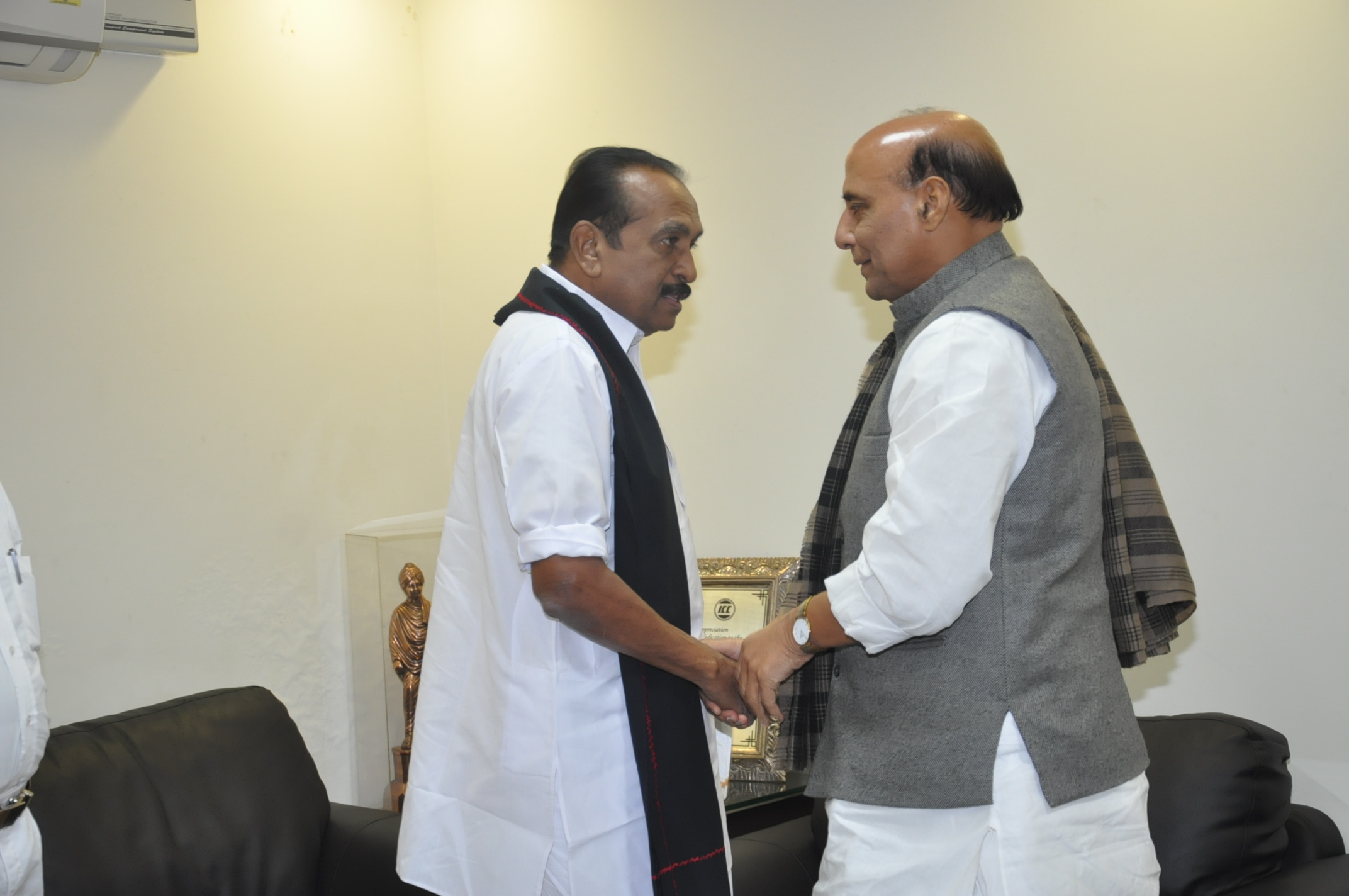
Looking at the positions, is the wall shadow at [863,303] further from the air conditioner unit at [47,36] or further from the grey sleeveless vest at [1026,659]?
the air conditioner unit at [47,36]

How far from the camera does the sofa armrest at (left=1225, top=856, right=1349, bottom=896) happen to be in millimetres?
1825

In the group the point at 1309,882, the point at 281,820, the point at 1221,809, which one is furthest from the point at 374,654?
the point at 1309,882

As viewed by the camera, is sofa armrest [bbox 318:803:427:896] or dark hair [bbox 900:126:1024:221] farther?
sofa armrest [bbox 318:803:427:896]

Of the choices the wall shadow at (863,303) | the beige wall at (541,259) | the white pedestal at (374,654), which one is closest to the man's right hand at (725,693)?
the beige wall at (541,259)

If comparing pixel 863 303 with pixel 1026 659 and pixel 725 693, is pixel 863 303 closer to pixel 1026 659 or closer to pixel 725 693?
pixel 725 693

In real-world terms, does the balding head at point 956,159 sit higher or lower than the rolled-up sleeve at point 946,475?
higher

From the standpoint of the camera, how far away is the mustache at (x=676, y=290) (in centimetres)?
183

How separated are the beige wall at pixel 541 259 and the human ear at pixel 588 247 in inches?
47.0

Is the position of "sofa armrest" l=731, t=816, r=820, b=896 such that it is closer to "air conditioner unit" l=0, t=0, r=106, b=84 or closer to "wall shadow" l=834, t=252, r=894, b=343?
"wall shadow" l=834, t=252, r=894, b=343

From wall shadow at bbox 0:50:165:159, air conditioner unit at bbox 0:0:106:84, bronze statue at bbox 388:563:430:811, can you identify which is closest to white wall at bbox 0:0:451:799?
wall shadow at bbox 0:50:165:159

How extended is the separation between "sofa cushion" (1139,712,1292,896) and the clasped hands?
876 millimetres

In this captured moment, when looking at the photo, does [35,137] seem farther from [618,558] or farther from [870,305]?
[870,305]

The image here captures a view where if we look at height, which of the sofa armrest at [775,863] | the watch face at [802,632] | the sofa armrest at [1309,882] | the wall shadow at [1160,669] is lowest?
the sofa armrest at [775,863]

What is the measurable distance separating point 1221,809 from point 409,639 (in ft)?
6.73
